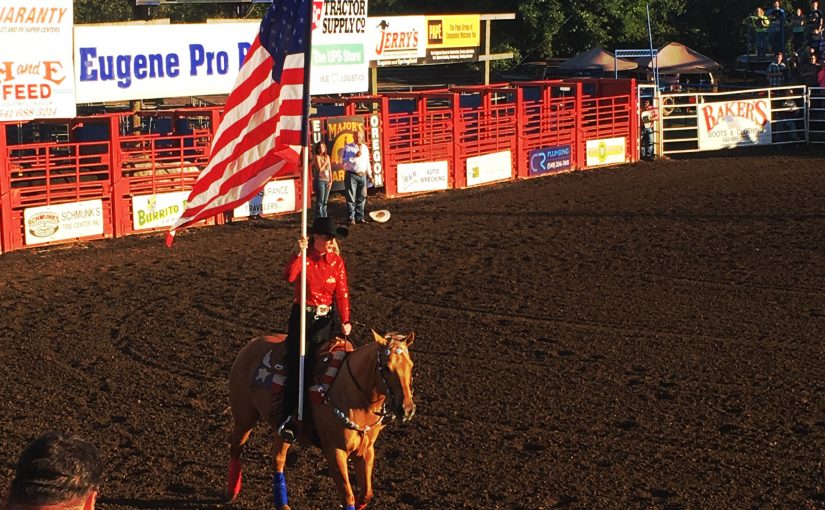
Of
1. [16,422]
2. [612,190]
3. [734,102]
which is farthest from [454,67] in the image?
[16,422]

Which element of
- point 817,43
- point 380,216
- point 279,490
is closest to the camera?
point 279,490

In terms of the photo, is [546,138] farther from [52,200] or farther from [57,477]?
[57,477]

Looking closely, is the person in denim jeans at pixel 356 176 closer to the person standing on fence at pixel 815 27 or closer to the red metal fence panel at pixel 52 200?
the red metal fence panel at pixel 52 200

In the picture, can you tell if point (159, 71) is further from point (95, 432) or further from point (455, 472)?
point (455, 472)

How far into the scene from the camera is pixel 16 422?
9.59m

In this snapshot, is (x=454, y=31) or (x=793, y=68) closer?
(x=454, y=31)

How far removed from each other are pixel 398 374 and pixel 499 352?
197 inches

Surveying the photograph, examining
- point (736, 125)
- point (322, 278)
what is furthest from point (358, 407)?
point (736, 125)

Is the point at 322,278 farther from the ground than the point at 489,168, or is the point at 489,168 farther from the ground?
the point at 489,168

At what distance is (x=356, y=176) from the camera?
1930cm

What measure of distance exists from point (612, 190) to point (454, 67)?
26261 mm

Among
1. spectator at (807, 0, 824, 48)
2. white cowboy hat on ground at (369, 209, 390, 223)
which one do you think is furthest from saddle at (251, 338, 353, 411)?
spectator at (807, 0, 824, 48)

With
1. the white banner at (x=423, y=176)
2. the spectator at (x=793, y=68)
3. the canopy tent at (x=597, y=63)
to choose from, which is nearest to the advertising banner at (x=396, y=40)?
the white banner at (x=423, y=176)

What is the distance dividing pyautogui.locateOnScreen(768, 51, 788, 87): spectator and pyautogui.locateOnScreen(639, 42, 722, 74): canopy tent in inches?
69.0
